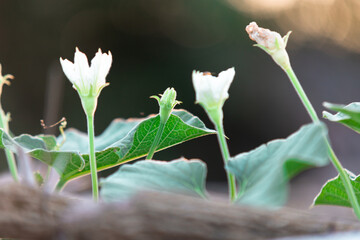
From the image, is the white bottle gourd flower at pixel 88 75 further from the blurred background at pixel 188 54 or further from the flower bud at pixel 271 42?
the blurred background at pixel 188 54

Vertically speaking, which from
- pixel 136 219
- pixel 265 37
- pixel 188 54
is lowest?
pixel 136 219

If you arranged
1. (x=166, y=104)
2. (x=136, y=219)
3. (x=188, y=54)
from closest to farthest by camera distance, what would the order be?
(x=136, y=219) < (x=166, y=104) < (x=188, y=54)

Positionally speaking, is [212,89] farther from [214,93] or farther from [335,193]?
[335,193]

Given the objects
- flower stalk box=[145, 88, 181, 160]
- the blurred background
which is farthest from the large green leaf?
the blurred background

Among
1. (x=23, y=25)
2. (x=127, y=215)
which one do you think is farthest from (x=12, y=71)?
(x=127, y=215)

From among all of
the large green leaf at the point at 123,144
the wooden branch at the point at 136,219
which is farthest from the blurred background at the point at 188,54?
the wooden branch at the point at 136,219

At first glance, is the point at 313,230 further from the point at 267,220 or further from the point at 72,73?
the point at 72,73

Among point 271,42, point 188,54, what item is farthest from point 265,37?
point 188,54
